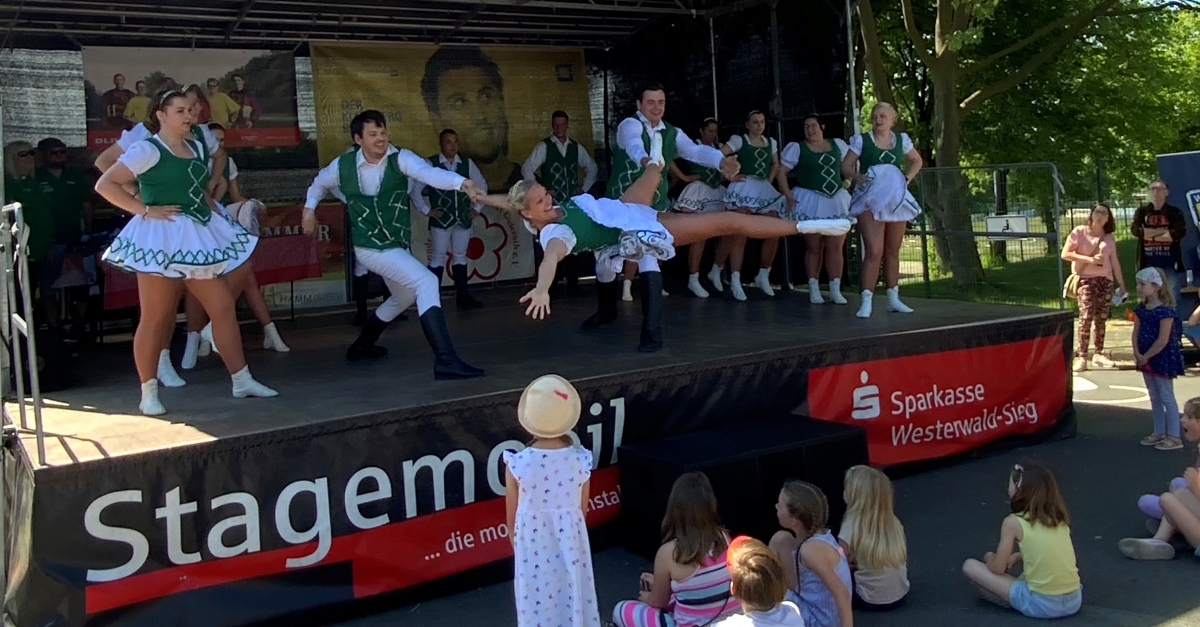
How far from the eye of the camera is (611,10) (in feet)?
29.6

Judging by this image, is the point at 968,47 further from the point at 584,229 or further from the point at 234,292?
the point at 234,292

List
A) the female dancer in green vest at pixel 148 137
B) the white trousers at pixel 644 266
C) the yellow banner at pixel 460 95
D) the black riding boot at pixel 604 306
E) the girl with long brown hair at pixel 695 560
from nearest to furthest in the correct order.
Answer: the girl with long brown hair at pixel 695 560
the female dancer in green vest at pixel 148 137
the white trousers at pixel 644 266
the black riding boot at pixel 604 306
the yellow banner at pixel 460 95

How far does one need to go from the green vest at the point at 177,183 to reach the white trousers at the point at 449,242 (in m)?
3.74

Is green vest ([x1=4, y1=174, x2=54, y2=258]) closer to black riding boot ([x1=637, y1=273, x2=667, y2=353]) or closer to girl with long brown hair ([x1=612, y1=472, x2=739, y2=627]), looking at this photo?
black riding boot ([x1=637, y1=273, x2=667, y2=353])

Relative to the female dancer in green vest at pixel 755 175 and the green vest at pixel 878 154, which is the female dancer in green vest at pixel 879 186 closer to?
the green vest at pixel 878 154

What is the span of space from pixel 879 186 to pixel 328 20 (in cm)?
457

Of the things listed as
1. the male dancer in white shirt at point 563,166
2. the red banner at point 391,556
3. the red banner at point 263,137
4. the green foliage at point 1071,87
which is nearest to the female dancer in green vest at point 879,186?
the red banner at point 391,556

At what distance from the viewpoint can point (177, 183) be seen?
435cm

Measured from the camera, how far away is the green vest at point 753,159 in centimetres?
773

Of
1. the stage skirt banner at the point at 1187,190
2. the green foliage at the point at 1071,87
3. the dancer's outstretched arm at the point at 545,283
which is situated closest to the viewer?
the dancer's outstretched arm at the point at 545,283

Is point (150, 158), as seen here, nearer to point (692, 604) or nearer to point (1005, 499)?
point (692, 604)

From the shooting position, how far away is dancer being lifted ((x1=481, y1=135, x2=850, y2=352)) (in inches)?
187

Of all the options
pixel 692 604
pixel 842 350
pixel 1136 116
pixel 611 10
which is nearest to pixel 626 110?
pixel 611 10

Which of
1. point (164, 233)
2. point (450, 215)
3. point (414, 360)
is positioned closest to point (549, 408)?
point (164, 233)
